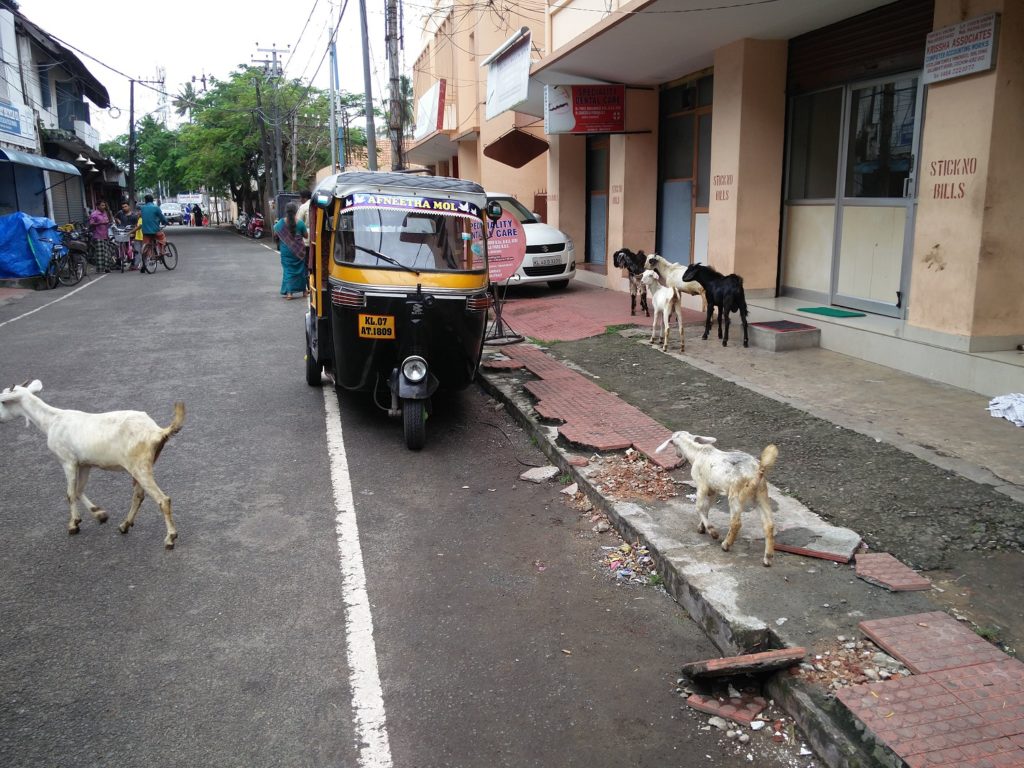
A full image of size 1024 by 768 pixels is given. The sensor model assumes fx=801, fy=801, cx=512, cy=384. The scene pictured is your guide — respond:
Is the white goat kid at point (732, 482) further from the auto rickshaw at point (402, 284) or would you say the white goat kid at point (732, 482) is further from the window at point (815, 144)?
the window at point (815, 144)

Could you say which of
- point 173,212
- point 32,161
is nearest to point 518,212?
point 32,161

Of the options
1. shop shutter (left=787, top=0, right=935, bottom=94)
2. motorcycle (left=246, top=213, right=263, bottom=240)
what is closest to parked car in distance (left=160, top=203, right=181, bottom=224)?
motorcycle (left=246, top=213, right=263, bottom=240)

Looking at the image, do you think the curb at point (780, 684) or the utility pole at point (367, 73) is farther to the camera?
the utility pole at point (367, 73)

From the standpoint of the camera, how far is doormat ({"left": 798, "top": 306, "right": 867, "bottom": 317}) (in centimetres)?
1021

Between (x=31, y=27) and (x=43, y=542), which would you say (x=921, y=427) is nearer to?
(x=43, y=542)

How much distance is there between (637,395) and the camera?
8.29 metres

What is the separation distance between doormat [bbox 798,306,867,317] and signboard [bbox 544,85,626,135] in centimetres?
574

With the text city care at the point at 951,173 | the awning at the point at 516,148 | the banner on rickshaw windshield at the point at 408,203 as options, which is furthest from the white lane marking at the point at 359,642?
the awning at the point at 516,148

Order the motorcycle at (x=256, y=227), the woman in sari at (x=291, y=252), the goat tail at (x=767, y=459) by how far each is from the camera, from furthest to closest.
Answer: the motorcycle at (x=256, y=227), the woman in sari at (x=291, y=252), the goat tail at (x=767, y=459)

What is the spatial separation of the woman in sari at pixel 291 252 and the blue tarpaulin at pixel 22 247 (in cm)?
678

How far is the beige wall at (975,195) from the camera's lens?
740 cm

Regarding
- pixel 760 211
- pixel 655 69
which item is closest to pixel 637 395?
pixel 760 211

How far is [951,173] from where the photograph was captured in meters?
7.91

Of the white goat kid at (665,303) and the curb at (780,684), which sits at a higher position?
the white goat kid at (665,303)
